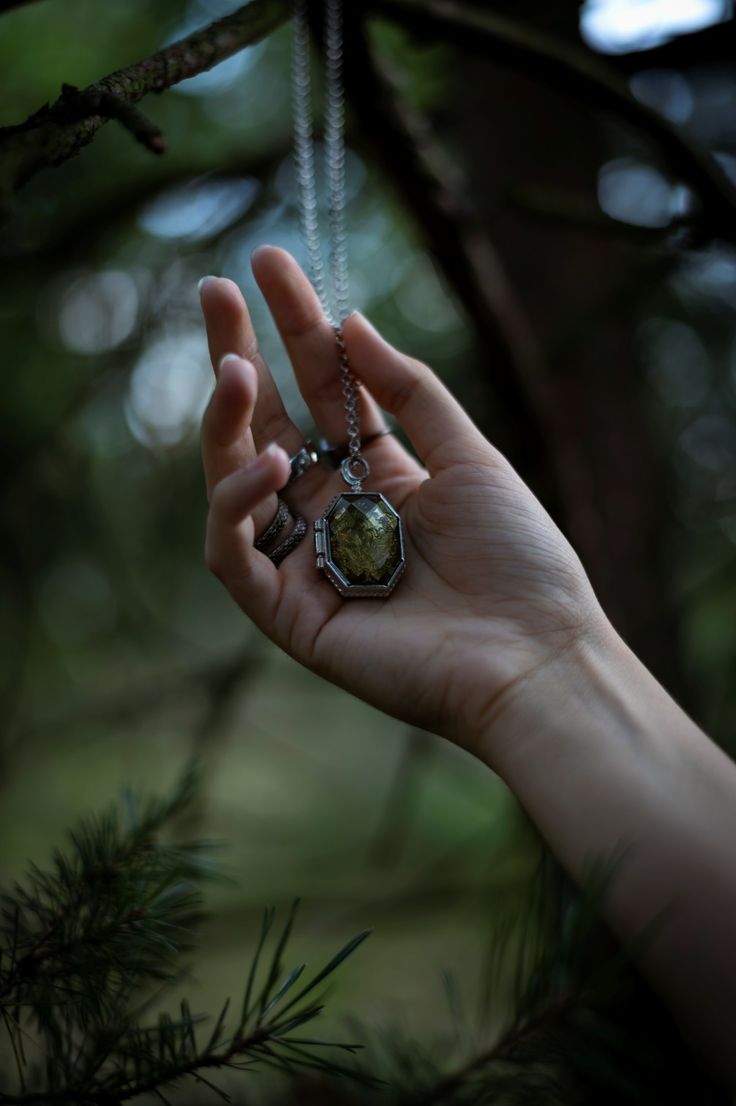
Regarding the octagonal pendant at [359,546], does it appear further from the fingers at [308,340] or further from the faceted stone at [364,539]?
the fingers at [308,340]

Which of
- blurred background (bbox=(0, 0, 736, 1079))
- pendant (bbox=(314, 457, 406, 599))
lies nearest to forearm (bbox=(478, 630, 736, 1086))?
pendant (bbox=(314, 457, 406, 599))

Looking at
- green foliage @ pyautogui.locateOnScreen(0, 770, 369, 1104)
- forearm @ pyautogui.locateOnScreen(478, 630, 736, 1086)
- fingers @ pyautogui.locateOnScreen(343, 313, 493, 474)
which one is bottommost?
green foliage @ pyautogui.locateOnScreen(0, 770, 369, 1104)

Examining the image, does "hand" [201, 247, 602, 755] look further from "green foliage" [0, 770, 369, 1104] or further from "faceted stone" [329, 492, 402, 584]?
"green foliage" [0, 770, 369, 1104]

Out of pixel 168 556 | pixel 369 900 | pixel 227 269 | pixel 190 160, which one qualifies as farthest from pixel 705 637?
pixel 190 160

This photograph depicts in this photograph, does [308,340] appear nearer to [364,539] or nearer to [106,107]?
[364,539]

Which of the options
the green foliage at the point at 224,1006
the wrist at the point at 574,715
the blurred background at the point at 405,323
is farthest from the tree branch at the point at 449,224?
the green foliage at the point at 224,1006

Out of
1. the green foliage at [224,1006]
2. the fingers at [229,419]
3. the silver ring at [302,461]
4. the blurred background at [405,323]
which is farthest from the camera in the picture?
the blurred background at [405,323]

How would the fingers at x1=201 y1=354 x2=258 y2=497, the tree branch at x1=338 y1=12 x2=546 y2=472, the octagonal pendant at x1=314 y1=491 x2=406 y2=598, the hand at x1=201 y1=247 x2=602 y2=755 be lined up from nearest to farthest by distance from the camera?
the fingers at x1=201 y1=354 x2=258 y2=497 < the hand at x1=201 y1=247 x2=602 y2=755 < the octagonal pendant at x1=314 y1=491 x2=406 y2=598 < the tree branch at x1=338 y1=12 x2=546 y2=472
